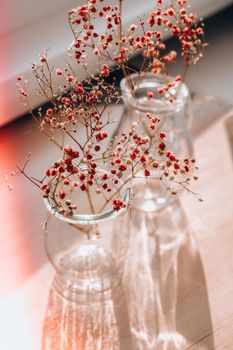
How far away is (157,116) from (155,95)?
73 millimetres

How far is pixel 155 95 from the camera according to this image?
1.22 meters

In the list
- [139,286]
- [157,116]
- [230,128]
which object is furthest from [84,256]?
[230,128]

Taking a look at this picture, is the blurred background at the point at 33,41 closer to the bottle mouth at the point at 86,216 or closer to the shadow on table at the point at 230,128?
the shadow on table at the point at 230,128

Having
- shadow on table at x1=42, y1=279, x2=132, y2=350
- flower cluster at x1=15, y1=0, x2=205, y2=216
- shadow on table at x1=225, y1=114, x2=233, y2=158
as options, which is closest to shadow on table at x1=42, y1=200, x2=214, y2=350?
shadow on table at x1=42, y1=279, x2=132, y2=350

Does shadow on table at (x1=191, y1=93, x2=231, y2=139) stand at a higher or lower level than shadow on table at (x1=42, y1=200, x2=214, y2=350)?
higher

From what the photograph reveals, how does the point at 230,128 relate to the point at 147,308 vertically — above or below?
above

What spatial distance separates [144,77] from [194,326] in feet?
1.50

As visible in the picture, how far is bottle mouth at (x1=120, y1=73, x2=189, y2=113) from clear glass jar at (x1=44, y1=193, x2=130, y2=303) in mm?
201

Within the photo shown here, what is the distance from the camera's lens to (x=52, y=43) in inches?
57.7

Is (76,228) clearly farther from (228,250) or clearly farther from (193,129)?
(193,129)

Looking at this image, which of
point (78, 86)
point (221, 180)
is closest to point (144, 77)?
point (221, 180)

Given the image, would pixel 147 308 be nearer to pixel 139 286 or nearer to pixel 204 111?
pixel 139 286

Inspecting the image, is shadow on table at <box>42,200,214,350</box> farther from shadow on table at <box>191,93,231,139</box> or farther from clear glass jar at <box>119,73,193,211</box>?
shadow on table at <box>191,93,231,139</box>

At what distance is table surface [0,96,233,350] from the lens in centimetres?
106
